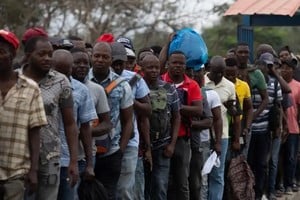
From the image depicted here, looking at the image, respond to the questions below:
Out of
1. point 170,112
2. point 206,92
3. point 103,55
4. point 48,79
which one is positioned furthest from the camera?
point 206,92

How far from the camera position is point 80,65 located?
7875 millimetres

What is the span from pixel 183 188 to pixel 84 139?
2.51 meters

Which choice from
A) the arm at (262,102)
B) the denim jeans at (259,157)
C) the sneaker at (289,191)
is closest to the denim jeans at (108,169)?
the arm at (262,102)

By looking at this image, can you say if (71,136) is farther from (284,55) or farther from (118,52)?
(284,55)

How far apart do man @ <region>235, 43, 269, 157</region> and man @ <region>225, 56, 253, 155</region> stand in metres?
0.24

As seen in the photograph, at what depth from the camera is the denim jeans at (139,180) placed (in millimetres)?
9086

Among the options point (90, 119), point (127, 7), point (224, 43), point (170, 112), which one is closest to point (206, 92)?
point (170, 112)

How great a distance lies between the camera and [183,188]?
32.1 ft

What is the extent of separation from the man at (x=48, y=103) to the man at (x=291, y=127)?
7.11m

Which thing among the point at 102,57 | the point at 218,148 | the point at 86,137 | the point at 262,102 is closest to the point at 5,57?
the point at 86,137

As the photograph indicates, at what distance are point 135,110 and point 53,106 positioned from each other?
1.92 meters

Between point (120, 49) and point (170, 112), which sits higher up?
point (120, 49)

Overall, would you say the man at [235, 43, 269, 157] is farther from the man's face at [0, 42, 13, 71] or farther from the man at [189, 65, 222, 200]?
the man's face at [0, 42, 13, 71]

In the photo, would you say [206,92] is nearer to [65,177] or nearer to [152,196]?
[152,196]
